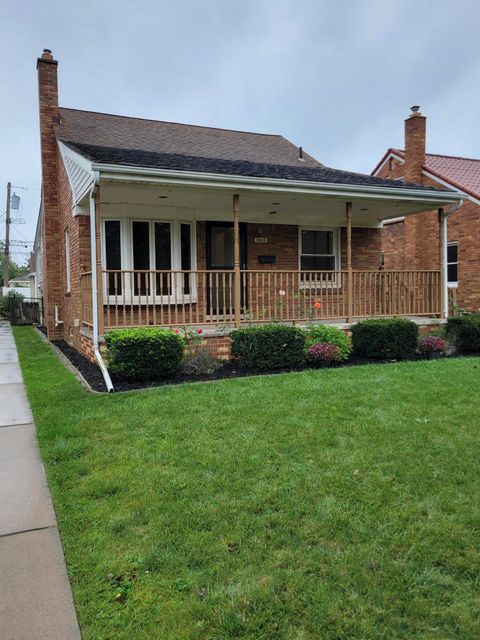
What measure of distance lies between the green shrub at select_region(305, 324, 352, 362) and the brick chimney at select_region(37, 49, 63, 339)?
8.04 m

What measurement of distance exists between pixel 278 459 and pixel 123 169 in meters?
5.19

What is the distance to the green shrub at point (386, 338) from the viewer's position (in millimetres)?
8969

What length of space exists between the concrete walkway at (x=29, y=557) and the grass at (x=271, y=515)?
9cm

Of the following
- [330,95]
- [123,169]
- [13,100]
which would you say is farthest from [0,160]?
[123,169]

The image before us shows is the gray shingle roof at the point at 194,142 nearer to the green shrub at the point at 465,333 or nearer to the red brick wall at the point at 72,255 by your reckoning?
the red brick wall at the point at 72,255

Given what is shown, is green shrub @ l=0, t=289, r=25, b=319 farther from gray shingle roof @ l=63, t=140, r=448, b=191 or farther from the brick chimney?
gray shingle roof @ l=63, t=140, r=448, b=191

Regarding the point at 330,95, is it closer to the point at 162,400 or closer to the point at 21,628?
the point at 162,400

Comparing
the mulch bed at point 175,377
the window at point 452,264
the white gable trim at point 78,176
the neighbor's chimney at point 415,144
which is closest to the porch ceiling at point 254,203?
the white gable trim at point 78,176

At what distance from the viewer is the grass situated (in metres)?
2.27

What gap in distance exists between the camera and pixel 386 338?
8.97m

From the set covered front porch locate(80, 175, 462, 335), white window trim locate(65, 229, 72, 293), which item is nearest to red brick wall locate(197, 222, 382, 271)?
covered front porch locate(80, 175, 462, 335)

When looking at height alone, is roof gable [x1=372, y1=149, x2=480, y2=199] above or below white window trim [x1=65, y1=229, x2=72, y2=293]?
above

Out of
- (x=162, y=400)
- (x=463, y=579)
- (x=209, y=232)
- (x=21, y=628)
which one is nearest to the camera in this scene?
(x=21, y=628)

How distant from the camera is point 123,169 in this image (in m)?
7.39
